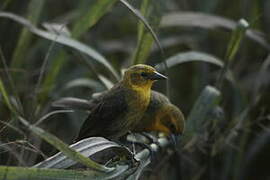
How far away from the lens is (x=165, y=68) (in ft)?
9.41

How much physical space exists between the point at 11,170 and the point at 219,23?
105 inches

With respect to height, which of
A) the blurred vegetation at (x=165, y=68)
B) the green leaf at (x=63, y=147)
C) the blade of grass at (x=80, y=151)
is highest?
the green leaf at (x=63, y=147)

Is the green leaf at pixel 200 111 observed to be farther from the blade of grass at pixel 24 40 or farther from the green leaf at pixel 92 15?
the blade of grass at pixel 24 40

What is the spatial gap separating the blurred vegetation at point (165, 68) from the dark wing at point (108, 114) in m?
0.25

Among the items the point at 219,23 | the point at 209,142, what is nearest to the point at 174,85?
the point at 219,23

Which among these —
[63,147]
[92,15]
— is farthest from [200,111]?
[63,147]

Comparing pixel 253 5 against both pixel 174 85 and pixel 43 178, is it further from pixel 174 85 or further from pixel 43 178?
pixel 43 178

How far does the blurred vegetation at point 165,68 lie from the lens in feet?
10.4

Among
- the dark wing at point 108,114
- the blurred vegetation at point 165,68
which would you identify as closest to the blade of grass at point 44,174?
the blurred vegetation at point 165,68

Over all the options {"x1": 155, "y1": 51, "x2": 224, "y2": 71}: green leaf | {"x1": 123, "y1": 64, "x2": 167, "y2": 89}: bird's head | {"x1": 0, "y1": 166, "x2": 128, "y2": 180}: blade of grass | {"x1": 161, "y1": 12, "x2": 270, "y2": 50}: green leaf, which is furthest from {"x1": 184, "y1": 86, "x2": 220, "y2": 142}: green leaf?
{"x1": 0, "y1": 166, "x2": 128, "y2": 180}: blade of grass

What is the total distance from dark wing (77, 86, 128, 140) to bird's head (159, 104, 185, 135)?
0.25 meters

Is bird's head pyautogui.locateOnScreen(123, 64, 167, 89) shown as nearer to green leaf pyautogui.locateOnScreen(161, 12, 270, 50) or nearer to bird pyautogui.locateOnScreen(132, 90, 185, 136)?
bird pyautogui.locateOnScreen(132, 90, 185, 136)

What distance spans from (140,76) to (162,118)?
1.14ft

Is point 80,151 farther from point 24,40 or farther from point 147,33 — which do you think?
point 24,40
